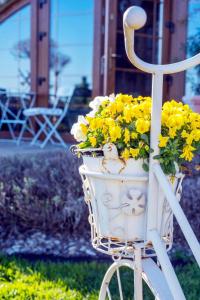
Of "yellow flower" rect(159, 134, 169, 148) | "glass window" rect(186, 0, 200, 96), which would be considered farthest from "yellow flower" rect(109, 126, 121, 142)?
"glass window" rect(186, 0, 200, 96)

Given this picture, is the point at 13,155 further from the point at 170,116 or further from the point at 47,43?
the point at 170,116

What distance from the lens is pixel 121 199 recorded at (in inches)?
44.5

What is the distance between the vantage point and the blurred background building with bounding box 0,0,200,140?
210 inches

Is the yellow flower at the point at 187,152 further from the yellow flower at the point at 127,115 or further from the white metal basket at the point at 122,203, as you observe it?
the yellow flower at the point at 127,115

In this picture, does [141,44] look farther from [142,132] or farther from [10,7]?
[142,132]

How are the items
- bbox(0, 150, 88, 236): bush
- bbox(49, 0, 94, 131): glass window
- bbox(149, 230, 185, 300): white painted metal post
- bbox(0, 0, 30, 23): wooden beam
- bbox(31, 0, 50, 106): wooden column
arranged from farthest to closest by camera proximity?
1. bbox(0, 0, 30, 23): wooden beam
2. bbox(31, 0, 50, 106): wooden column
3. bbox(49, 0, 94, 131): glass window
4. bbox(0, 150, 88, 236): bush
5. bbox(149, 230, 185, 300): white painted metal post

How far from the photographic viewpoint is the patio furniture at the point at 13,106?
6.10 m

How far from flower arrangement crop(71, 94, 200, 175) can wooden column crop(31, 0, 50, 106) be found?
4964 millimetres

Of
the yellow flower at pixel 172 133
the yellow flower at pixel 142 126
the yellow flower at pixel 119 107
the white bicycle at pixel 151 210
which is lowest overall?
the white bicycle at pixel 151 210

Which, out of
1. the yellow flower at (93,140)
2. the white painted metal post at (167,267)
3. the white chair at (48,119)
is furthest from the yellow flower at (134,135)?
the white chair at (48,119)

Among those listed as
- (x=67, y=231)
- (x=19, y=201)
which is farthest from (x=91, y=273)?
(x=19, y=201)

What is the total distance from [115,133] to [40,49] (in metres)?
5.14

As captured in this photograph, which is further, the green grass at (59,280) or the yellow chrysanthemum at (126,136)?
the green grass at (59,280)

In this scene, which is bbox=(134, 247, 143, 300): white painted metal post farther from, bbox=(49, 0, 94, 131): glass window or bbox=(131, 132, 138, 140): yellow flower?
bbox=(49, 0, 94, 131): glass window
